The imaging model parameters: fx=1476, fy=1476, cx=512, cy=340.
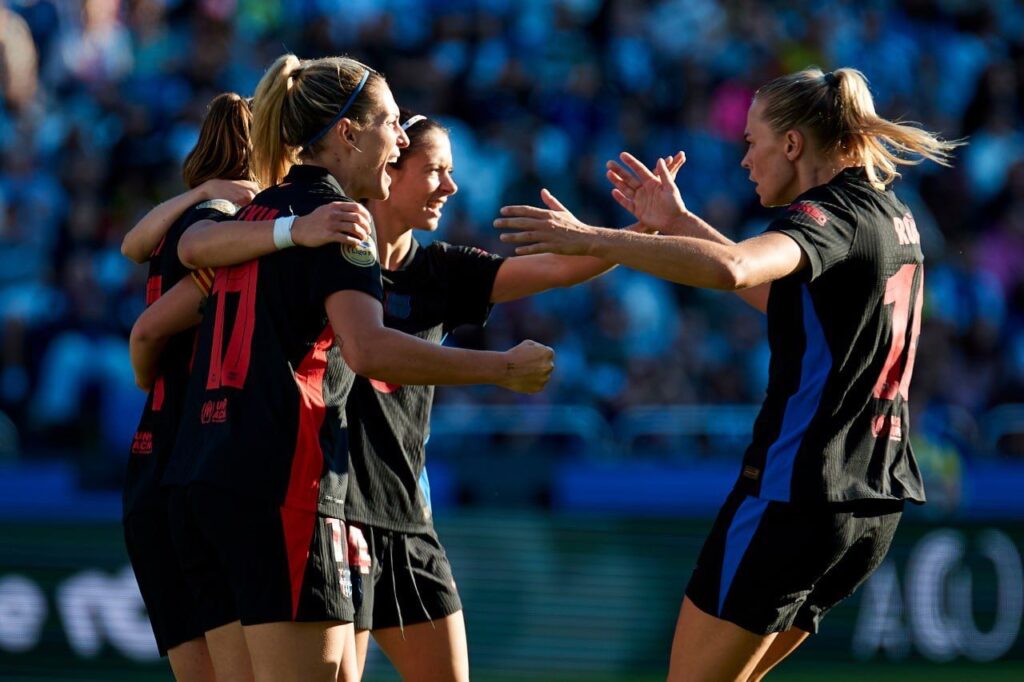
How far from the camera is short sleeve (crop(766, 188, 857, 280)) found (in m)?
4.25

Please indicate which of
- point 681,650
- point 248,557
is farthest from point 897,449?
point 248,557

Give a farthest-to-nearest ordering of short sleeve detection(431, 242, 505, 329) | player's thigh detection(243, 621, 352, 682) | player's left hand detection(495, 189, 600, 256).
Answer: short sleeve detection(431, 242, 505, 329) < player's left hand detection(495, 189, 600, 256) < player's thigh detection(243, 621, 352, 682)

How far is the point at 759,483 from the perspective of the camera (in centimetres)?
463

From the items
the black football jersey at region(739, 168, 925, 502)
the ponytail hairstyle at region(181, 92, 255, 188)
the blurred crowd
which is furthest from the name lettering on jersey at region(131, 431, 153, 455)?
the blurred crowd

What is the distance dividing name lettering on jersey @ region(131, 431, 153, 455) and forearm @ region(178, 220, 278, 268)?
2.72 feet

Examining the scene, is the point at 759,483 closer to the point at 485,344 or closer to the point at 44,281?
the point at 485,344

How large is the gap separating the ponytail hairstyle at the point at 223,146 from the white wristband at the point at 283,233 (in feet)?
3.51

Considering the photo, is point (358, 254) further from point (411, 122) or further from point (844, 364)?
point (844, 364)

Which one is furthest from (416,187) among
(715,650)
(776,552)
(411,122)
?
(715,650)

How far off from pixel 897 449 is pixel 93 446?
7.63 m

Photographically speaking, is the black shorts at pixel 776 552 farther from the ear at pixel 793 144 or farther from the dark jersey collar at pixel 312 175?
the dark jersey collar at pixel 312 175

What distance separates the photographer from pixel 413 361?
3.94m

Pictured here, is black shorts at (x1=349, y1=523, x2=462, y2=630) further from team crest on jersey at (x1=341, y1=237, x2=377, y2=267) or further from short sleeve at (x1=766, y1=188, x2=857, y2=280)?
short sleeve at (x1=766, y1=188, x2=857, y2=280)

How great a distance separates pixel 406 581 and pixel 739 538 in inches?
46.9
